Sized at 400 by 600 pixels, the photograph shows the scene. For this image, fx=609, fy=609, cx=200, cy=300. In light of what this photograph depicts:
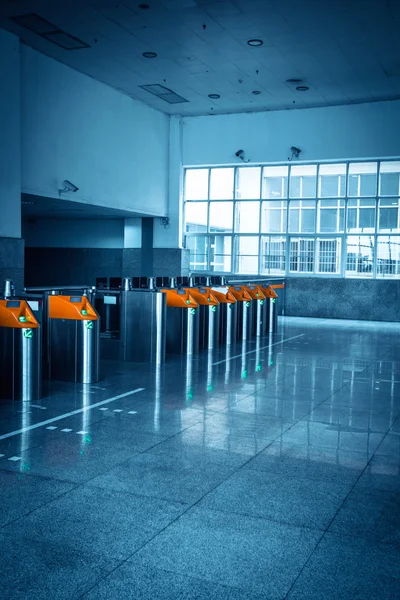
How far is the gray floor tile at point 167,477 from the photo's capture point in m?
3.46

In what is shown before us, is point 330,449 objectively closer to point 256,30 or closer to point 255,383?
point 255,383

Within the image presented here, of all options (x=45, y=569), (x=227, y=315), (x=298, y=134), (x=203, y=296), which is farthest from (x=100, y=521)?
(x=298, y=134)

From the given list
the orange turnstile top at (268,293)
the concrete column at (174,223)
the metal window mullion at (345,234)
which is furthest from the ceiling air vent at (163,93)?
the orange turnstile top at (268,293)

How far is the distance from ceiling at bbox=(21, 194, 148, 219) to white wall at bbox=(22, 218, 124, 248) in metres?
0.30

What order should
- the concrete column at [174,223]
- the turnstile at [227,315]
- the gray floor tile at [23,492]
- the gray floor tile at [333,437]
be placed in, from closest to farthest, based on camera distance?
1. the gray floor tile at [23,492]
2. the gray floor tile at [333,437]
3. the turnstile at [227,315]
4. the concrete column at [174,223]

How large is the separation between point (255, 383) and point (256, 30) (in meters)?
6.74

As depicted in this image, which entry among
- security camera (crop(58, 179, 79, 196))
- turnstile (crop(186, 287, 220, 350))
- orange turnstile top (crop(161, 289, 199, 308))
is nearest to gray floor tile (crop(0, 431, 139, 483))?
orange turnstile top (crop(161, 289, 199, 308))

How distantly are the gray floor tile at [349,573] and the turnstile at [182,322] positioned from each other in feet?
20.0

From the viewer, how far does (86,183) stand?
1347cm

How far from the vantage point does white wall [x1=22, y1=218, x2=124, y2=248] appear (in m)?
17.7

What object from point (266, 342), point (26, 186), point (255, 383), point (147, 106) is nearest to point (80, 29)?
point (26, 186)

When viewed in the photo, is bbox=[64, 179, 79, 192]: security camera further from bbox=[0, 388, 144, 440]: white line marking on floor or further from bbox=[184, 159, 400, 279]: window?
bbox=[0, 388, 144, 440]: white line marking on floor

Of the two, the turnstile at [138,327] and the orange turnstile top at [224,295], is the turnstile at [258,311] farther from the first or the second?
the turnstile at [138,327]

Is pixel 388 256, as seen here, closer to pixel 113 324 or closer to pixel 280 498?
pixel 113 324
